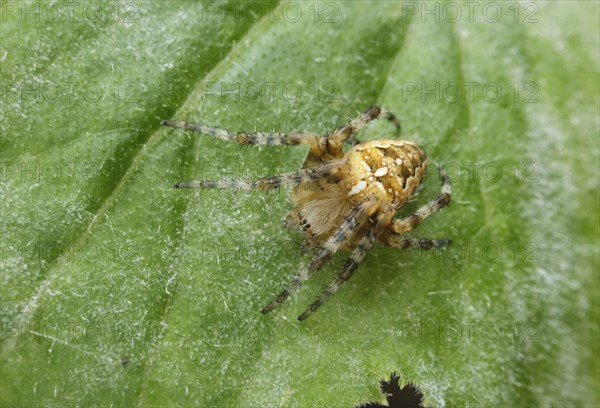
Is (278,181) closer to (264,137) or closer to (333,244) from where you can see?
(264,137)

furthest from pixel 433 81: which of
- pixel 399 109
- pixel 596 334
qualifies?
pixel 596 334

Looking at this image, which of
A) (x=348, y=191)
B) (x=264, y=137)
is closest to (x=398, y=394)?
(x=348, y=191)

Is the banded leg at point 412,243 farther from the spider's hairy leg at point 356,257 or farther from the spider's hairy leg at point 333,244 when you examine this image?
the spider's hairy leg at point 333,244

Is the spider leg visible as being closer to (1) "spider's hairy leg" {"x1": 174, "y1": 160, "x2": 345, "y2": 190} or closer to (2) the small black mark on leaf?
(1) "spider's hairy leg" {"x1": 174, "y1": 160, "x2": 345, "y2": 190}

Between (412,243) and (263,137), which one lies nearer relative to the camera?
(263,137)

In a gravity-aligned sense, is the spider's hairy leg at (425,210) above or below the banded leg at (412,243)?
above

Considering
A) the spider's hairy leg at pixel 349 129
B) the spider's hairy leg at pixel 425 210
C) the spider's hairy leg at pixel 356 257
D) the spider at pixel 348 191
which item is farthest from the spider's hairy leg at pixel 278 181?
the spider's hairy leg at pixel 425 210

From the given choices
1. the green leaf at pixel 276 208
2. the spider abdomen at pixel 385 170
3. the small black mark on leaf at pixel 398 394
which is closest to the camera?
the green leaf at pixel 276 208

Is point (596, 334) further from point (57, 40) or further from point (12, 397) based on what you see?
point (57, 40)
